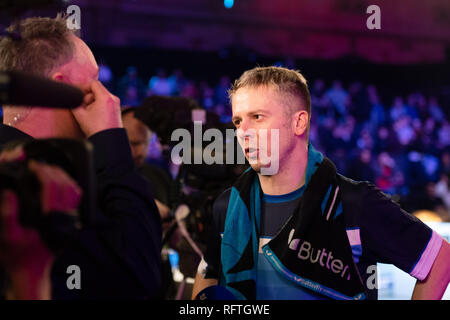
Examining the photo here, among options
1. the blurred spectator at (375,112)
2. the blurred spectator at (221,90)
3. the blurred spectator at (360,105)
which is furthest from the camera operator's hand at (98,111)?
the blurred spectator at (360,105)

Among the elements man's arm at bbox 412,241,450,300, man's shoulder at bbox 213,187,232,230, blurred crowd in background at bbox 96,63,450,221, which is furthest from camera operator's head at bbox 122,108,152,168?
blurred crowd in background at bbox 96,63,450,221

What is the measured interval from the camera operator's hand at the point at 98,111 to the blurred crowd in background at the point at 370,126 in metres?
6.54

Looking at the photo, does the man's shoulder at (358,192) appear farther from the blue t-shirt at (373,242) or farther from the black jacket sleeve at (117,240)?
the black jacket sleeve at (117,240)

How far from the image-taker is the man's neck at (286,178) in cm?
155

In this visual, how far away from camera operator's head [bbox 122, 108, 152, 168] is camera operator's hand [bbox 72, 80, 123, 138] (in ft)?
4.62

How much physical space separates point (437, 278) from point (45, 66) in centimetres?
124

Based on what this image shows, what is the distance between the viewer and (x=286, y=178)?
1549 millimetres

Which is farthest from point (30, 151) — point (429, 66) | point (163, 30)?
point (429, 66)

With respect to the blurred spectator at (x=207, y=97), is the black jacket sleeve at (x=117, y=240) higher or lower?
lower

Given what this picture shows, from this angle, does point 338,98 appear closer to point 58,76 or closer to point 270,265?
point 270,265

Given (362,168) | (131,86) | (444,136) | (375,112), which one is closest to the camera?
(362,168)

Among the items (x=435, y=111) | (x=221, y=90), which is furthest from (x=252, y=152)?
(x=435, y=111)
